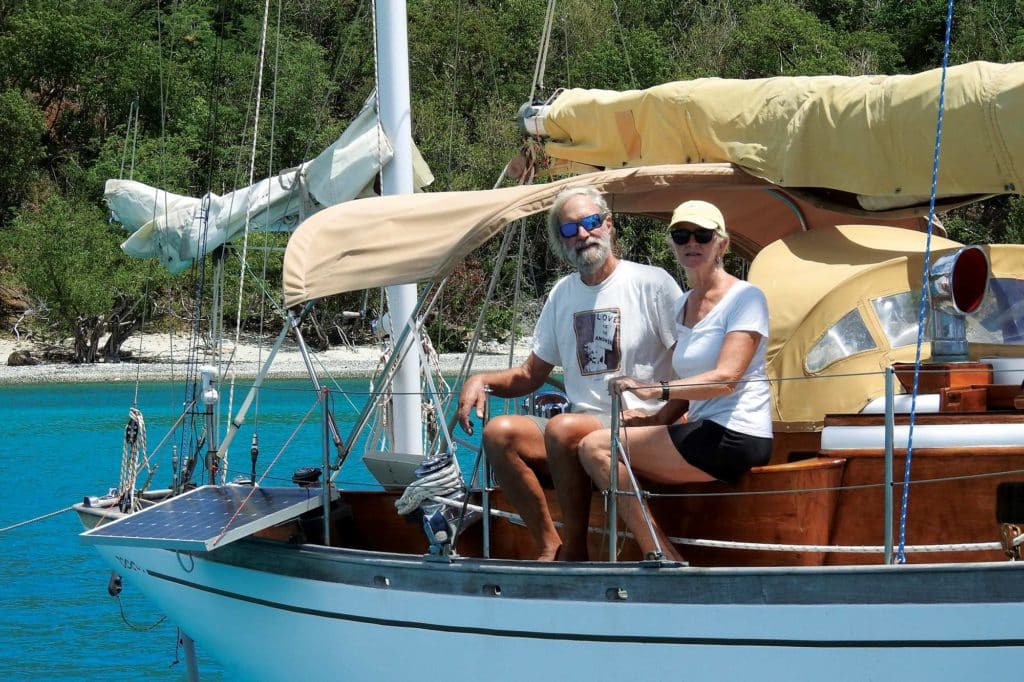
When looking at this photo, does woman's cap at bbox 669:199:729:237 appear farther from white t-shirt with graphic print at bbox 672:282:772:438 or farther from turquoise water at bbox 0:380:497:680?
turquoise water at bbox 0:380:497:680

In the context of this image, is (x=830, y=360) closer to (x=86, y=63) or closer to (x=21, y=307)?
(x=21, y=307)

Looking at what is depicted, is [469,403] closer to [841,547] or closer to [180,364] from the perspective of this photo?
[841,547]

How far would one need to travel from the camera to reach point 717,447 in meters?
5.45

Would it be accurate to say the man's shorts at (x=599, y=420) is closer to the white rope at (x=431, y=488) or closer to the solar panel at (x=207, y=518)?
the white rope at (x=431, y=488)

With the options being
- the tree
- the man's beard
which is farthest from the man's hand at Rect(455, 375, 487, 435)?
the tree

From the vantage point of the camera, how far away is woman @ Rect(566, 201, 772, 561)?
535 centimetres

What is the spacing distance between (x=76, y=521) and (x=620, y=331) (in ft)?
47.2

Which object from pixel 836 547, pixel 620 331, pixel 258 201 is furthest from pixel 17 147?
pixel 836 547

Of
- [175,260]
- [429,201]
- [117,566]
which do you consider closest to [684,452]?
[429,201]

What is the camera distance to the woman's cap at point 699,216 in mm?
5438

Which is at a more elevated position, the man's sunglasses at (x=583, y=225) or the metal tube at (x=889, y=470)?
the man's sunglasses at (x=583, y=225)

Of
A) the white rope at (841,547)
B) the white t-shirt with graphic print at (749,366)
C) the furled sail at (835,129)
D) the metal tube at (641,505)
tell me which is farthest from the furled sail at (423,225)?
the white rope at (841,547)

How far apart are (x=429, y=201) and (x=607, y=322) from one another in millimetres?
1471

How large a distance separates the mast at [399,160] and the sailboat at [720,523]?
1.13 m
